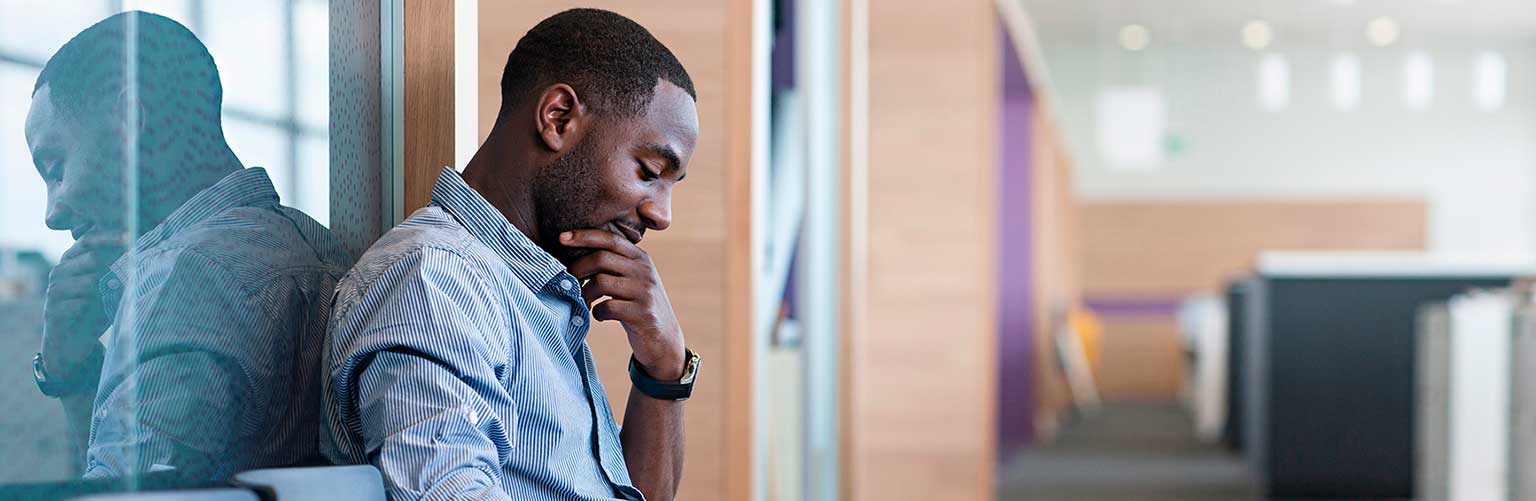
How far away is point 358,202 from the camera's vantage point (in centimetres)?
162

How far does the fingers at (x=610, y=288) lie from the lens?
1.46 meters

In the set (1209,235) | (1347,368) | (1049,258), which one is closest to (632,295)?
(1347,368)

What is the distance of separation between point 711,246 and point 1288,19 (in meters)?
11.6

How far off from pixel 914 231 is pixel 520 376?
4.14 metres

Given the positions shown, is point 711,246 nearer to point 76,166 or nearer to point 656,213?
point 656,213

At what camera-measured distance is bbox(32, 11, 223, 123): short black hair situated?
1103mm

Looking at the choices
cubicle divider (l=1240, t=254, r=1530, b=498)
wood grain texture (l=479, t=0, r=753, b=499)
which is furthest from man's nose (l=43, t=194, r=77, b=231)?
cubicle divider (l=1240, t=254, r=1530, b=498)

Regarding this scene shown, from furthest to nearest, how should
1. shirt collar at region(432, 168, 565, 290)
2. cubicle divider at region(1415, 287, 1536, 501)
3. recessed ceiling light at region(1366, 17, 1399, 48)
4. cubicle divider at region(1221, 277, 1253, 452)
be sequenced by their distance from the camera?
1. recessed ceiling light at region(1366, 17, 1399, 48)
2. cubicle divider at region(1221, 277, 1253, 452)
3. cubicle divider at region(1415, 287, 1536, 501)
4. shirt collar at region(432, 168, 565, 290)

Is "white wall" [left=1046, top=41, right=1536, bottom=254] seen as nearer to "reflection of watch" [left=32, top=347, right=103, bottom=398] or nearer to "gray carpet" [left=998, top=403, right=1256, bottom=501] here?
"gray carpet" [left=998, top=403, right=1256, bottom=501]

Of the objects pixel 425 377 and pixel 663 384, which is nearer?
pixel 425 377

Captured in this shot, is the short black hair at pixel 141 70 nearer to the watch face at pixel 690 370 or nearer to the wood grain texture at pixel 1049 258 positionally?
the watch face at pixel 690 370

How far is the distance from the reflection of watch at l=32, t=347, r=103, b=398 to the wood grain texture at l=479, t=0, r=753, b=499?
3.67ft

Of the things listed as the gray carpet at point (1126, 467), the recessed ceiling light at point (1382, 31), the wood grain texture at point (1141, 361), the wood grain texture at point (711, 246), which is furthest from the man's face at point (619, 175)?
the wood grain texture at point (1141, 361)

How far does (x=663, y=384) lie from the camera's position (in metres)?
1.61
